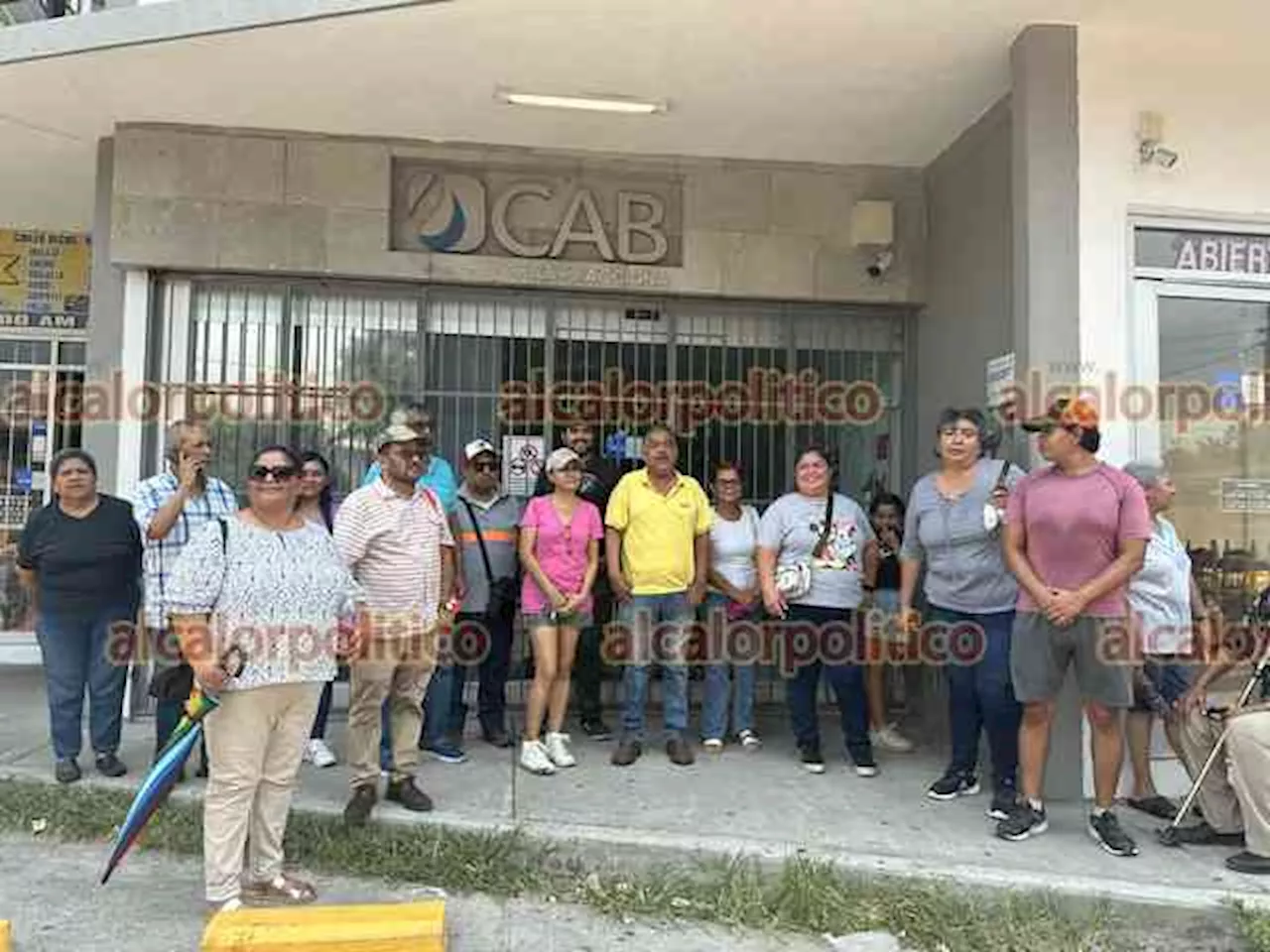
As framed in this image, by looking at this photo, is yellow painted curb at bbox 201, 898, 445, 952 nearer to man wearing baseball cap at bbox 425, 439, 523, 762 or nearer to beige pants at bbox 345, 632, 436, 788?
beige pants at bbox 345, 632, 436, 788

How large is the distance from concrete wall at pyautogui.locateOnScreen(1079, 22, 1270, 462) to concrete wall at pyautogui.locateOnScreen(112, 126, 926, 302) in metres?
1.67

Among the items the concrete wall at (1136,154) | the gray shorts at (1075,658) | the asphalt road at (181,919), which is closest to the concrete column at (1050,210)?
the concrete wall at (1136,154)

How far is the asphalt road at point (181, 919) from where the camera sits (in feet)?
12.0

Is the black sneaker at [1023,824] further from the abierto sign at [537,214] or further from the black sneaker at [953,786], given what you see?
the abierto sign at [537,214]

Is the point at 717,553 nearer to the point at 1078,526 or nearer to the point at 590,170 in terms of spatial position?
the point at 1078,526

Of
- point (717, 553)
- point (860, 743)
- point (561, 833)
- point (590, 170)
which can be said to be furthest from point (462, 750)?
point (590, 170)

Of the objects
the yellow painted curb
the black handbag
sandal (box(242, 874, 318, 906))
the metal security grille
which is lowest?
sandal (box(242, 874, 318, 906))

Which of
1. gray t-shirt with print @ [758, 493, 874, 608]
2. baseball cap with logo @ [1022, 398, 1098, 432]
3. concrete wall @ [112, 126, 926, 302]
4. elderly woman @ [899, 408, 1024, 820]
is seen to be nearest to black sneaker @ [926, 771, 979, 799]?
elderly woman @ [899, 408, 1024, 820]

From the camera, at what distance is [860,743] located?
17.9 ft

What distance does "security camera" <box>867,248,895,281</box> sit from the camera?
22.4 ft

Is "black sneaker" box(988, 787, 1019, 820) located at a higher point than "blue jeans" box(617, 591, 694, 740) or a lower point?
lower

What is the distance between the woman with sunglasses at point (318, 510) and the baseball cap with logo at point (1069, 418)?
323 cm

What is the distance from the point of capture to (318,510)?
5.28 metres

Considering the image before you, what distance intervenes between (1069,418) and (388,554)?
2931 mm
